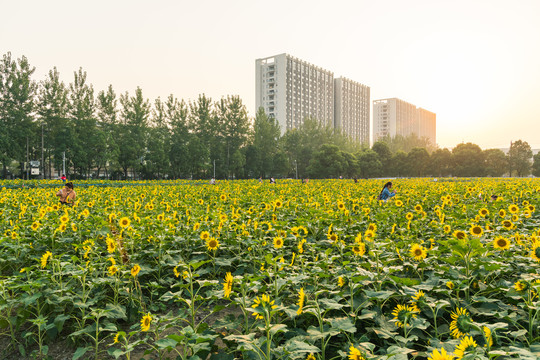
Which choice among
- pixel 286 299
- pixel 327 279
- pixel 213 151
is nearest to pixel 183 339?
pixel 286 299

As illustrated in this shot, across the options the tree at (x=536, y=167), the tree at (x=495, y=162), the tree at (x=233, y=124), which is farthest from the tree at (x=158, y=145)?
the tree at (x=536, y=167)

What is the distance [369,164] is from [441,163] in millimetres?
12474

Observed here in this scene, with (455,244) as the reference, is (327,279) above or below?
below

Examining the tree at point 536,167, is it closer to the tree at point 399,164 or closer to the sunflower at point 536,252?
the tree at point 399,164

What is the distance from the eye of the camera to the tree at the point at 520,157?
2200 inches

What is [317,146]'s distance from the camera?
6719cm

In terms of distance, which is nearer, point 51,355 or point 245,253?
point 51,355

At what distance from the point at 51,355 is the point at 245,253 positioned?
1.93 m

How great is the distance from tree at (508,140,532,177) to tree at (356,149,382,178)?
21.2 meters

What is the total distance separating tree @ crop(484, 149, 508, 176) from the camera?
177ft

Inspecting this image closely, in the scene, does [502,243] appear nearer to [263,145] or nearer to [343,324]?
[343,324]

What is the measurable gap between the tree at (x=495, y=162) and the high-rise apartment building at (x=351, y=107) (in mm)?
62586

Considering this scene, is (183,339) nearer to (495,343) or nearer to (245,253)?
(495,343)

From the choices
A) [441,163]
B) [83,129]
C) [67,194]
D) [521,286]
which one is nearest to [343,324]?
[521,286]
